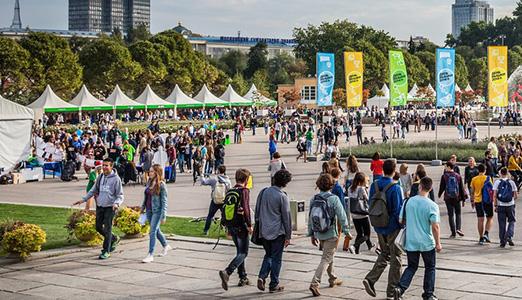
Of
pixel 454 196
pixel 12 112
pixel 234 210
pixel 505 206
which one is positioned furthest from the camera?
pixel 12 112

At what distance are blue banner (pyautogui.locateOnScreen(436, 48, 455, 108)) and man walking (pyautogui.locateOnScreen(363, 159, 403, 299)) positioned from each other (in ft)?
81.4

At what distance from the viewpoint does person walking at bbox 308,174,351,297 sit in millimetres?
10695

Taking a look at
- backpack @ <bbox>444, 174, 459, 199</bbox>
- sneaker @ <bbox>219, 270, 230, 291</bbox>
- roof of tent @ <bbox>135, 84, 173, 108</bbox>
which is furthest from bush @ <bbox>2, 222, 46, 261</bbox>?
roof of tent @ <bbox>135, 84, 173, 108</bbox>

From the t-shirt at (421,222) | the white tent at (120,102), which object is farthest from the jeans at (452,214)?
the white tent at (120,102)

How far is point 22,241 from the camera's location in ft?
43.7

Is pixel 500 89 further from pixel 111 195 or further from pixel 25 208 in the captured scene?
pixel 111 195

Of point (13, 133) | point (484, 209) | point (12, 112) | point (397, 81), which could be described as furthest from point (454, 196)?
point (397, 81)

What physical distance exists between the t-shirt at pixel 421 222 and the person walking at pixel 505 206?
541 centimetres

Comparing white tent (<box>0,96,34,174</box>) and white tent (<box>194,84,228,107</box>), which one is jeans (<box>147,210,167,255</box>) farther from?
white tent (<box>194,84,228,107</box>)

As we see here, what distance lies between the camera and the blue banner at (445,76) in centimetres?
3481

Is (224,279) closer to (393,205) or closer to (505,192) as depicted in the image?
(393,205)

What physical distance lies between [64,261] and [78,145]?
74.1 ft

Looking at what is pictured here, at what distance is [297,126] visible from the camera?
5316 centimetres

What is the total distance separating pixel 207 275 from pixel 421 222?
143 inches
